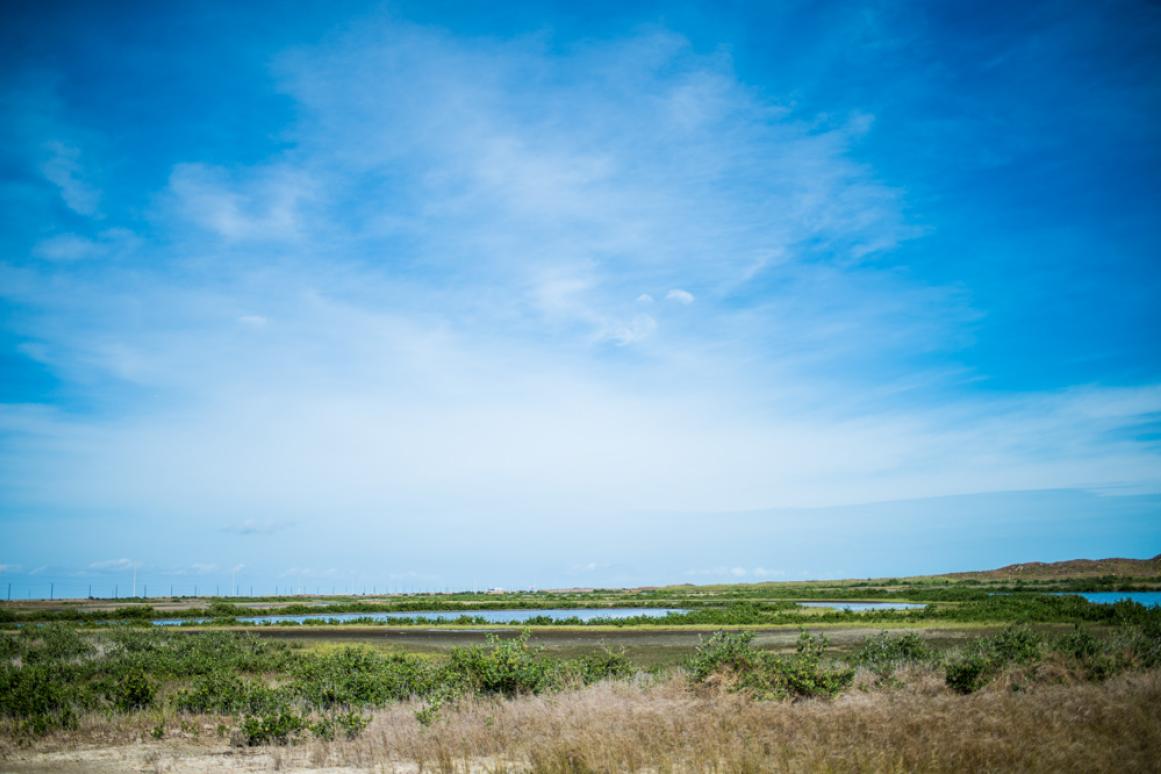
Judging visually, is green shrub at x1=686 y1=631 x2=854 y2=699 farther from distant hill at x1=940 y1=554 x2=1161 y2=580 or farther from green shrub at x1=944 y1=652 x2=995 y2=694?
distant hill at x1=940 y1=554 x2=1161 y2=580

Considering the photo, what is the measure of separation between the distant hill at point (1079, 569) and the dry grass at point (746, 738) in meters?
167

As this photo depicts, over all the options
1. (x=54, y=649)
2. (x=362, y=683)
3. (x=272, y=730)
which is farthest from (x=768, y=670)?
(x=54, y=649)

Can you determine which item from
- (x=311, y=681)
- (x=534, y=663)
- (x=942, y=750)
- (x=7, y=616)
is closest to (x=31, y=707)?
(x=311, y=681)

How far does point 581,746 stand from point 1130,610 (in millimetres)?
45947

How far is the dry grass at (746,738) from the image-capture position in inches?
334

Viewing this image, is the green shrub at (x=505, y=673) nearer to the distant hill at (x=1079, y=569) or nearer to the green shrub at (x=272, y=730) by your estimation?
the green shrub at (x=272, y=730)

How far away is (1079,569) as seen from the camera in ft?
538

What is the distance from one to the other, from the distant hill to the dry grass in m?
167

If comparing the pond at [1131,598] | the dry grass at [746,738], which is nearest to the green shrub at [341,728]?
the dry grass at [746,738]

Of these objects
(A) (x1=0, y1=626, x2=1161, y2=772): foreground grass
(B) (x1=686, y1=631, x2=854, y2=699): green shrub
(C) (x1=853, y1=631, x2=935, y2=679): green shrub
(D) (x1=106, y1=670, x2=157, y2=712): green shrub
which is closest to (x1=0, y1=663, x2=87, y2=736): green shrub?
(A) (x1=0, y1=626, x2=1161, y2=772): foreground grass

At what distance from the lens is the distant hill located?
152 m

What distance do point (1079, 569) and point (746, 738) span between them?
199 m

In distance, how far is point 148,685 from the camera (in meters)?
18.1

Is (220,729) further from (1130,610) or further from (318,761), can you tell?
(1130,610)
